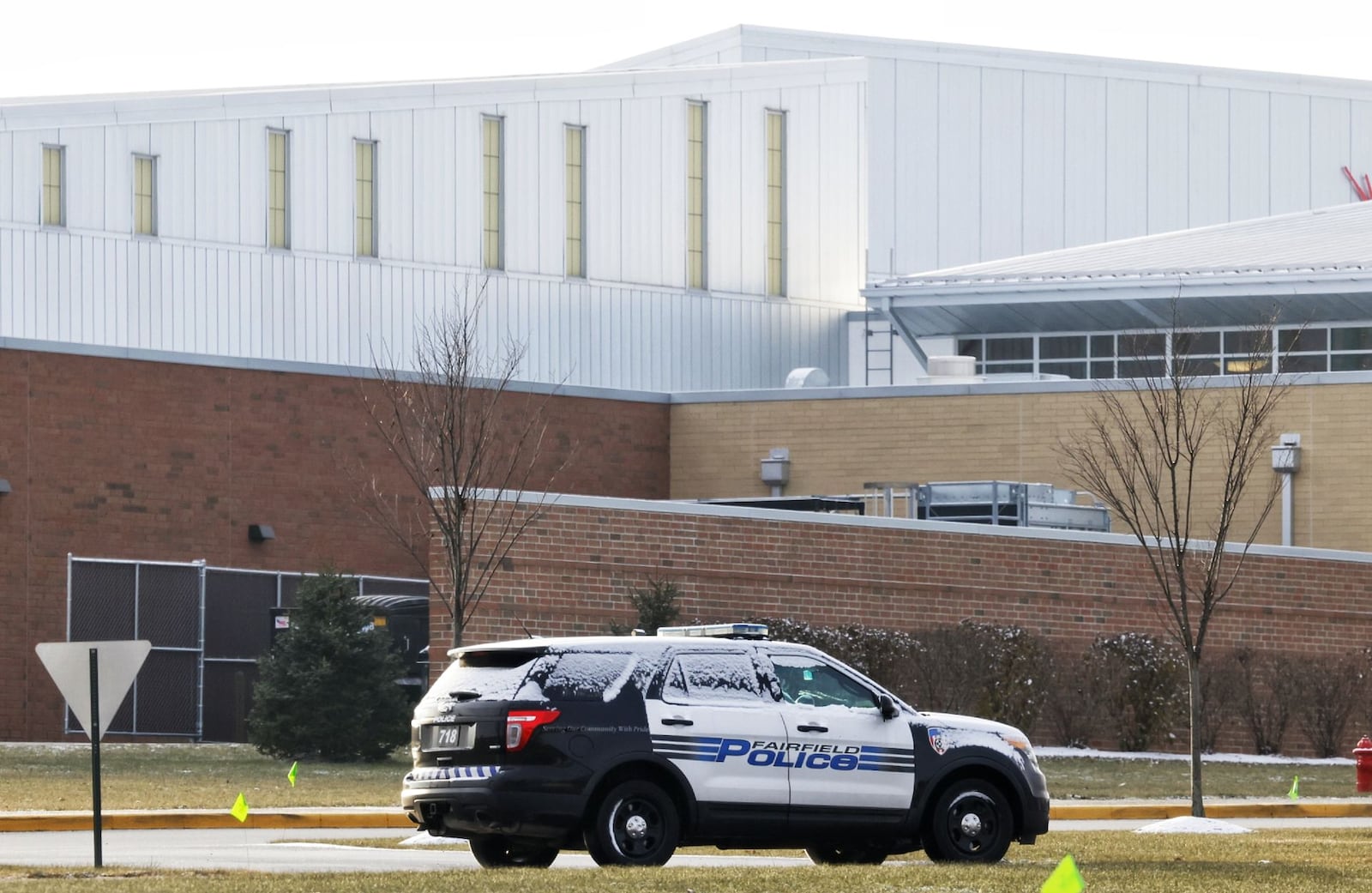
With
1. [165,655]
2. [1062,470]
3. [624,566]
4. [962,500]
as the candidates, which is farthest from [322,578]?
[1062,470]

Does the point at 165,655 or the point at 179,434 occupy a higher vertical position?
the point at 179,434

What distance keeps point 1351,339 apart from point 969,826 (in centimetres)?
2972

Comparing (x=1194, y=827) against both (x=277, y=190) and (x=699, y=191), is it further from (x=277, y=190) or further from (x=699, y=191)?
(x=699, y=191)

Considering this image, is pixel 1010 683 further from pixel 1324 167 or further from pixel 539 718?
pixel 1324 167

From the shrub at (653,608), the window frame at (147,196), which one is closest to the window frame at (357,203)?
the window frame at (147,196)

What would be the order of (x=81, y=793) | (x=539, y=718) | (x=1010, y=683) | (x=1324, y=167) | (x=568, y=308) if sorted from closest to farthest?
(x=539, y=718) < (x=81, y=793) < (x=1010, y=683) < (x=568, y=308) < (x=1324, y=167)

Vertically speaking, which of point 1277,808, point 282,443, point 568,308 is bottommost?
point 1277,808

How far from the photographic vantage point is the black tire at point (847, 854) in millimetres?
17297

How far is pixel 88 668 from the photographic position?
49.5 ft

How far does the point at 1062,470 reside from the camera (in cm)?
4066

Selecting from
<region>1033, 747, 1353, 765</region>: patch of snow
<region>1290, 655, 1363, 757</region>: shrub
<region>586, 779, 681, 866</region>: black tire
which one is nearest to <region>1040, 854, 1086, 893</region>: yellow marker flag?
<region>586, 779, 681, 866</region>: black tire

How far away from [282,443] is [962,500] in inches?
427

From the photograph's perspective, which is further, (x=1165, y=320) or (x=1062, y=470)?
(x=1165, y=320)

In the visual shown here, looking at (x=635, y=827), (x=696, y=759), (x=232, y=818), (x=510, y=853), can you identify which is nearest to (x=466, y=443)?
(x=232, y=818)
